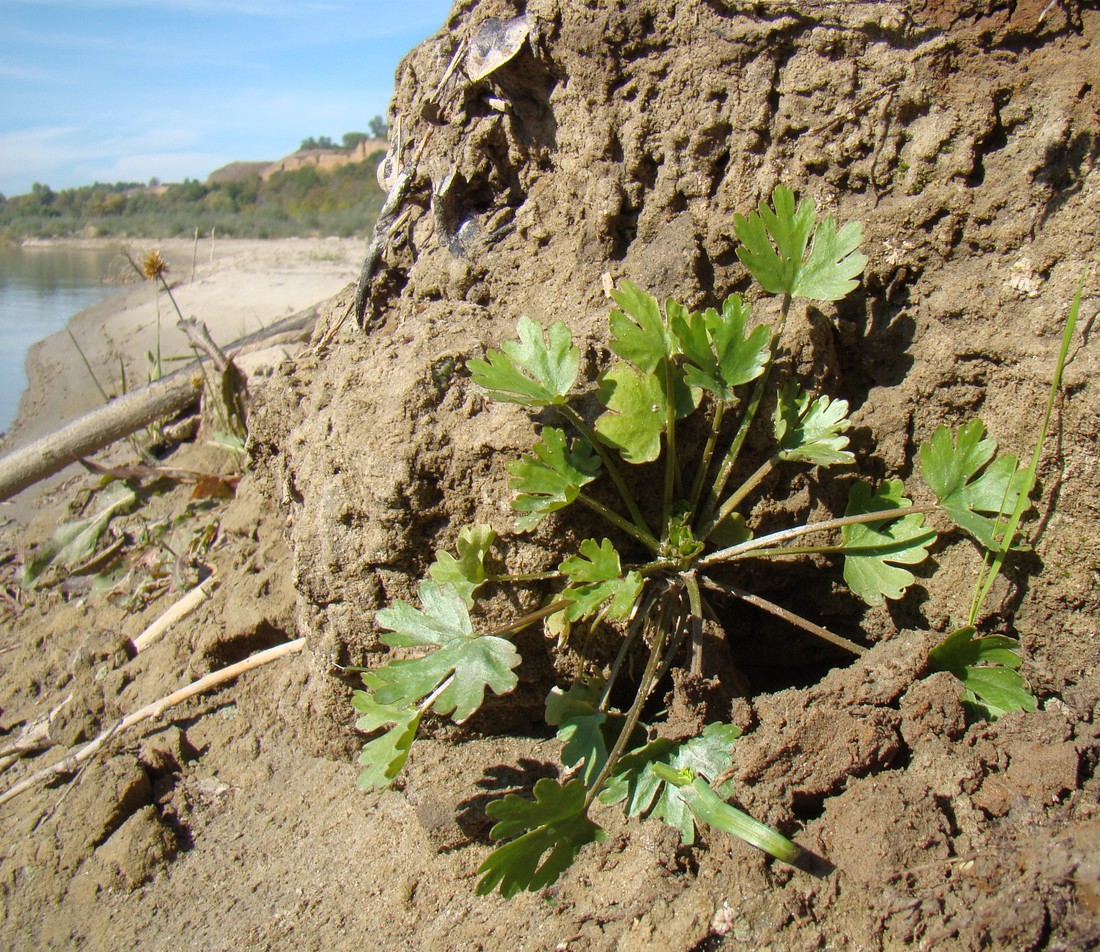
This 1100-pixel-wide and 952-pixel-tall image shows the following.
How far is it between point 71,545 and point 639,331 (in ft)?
10.1

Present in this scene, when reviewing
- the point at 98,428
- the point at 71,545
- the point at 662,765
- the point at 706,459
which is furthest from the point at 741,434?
the point at 98,428

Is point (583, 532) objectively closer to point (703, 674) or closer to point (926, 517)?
point (703, 674)

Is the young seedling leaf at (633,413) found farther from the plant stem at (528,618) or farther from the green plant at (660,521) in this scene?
the plant stem at (528,618)

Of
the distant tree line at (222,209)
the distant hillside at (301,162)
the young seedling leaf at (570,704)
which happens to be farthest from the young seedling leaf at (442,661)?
the distant hillside at (301,162)

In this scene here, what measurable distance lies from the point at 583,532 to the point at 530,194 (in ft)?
3.58

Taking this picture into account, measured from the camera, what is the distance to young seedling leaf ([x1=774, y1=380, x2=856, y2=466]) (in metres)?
1.87

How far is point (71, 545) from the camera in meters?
3.81

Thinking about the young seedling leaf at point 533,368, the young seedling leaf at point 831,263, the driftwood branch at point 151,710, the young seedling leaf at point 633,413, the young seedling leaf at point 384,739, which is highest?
the young seedling leaf at point 831,263

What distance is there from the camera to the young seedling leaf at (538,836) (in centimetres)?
151

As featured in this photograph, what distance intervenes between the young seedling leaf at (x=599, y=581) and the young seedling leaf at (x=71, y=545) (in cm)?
293

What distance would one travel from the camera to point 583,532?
6.63 feet

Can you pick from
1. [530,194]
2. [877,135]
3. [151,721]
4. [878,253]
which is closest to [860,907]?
[878,253]

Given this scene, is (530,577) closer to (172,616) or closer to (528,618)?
(528,618)

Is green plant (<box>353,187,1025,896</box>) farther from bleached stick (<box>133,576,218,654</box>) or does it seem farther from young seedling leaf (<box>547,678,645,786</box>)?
bleached stick (<box>133,576,218,654</box>)
